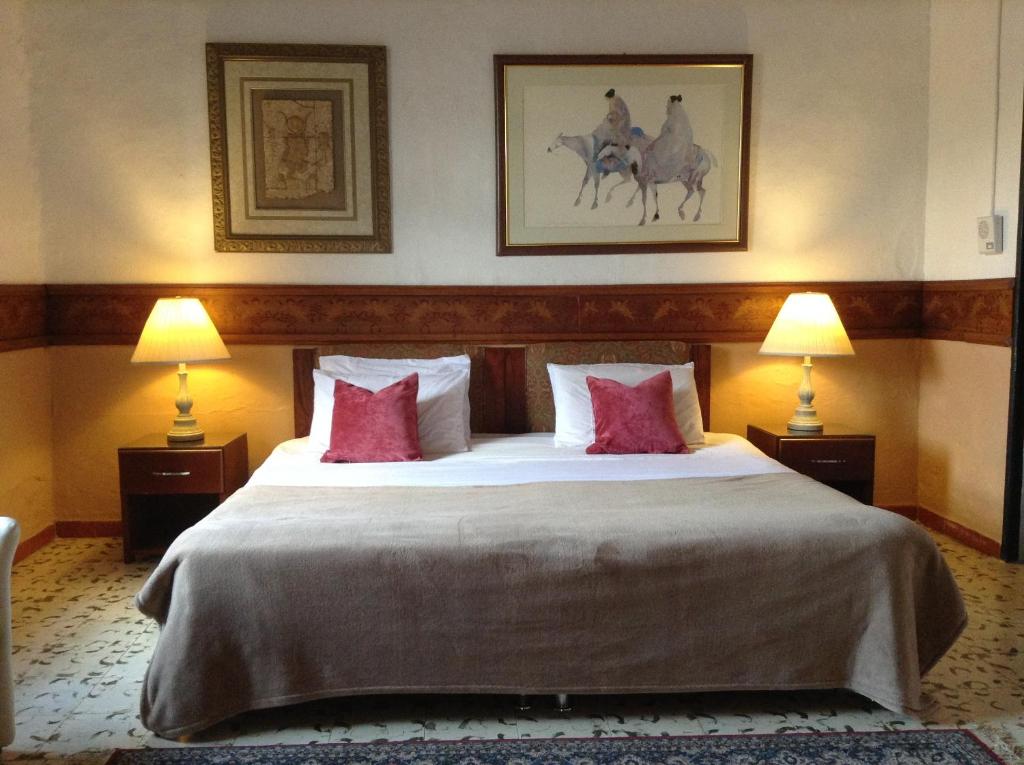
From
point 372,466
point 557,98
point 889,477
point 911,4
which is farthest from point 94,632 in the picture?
point 911,4

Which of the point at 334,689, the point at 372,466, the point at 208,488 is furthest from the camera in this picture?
the point at 208,488

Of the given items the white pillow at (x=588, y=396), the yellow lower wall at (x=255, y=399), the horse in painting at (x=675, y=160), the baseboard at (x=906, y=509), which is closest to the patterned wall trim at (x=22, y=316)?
the yellow lower wall at (x=255, y=399)

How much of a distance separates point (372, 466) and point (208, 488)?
3.20 feet

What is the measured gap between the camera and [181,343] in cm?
401

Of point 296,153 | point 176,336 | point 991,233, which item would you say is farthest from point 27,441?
point 991,233

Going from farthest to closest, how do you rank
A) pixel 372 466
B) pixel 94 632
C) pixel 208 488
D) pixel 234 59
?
pixel 234 59 < pixel 208 488 < pixel 372 466 < pixel 94 632

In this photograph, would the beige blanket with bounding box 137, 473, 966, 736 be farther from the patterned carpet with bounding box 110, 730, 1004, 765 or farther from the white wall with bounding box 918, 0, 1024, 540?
the white wall with bounding box 918, 0, 1024, 540

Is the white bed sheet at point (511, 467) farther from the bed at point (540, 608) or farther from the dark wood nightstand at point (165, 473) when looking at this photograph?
the bed at point (540, 608)

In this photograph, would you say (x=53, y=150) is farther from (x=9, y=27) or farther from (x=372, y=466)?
(x=372, y=466)

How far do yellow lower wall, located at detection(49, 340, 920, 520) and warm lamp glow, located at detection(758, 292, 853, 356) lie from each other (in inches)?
14.4

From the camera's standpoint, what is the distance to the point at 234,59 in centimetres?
427

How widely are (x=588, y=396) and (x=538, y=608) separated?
1645 mm

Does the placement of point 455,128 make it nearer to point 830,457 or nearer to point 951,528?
point 830,457

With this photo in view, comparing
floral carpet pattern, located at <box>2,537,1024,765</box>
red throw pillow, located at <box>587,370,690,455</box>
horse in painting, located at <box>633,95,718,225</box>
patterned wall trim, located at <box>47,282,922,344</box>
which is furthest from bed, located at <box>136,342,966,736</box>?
horse in painting, located at <box>633,95,718,225</box>
